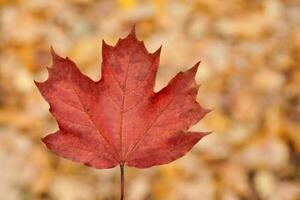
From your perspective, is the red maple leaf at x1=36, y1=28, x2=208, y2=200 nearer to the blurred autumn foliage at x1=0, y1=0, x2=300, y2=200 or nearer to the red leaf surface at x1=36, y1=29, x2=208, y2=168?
the red leaf surface at x1=36, y1=29, x2=208, y2=168

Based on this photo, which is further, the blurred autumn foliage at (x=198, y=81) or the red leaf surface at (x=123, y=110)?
the blurred autumn foliage at (x=198, y=81)

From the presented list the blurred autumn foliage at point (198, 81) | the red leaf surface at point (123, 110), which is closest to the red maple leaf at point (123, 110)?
the red leaf surface at point (123, 110)

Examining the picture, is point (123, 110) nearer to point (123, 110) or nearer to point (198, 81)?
point (123, 110)

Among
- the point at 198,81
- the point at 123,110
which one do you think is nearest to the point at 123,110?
the point at 123,110

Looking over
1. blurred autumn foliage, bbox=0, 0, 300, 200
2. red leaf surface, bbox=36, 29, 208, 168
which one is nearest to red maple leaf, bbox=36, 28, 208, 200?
red leaf surface, bbox=36, 29, 208, 168

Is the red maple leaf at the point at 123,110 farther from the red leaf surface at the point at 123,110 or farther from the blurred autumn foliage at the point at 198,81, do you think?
the blurred autumn foliage at the point at 198,81

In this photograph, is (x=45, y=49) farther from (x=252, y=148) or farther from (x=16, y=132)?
(x=252, y=148)

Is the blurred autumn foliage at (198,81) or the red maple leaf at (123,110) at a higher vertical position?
the blurred autumn foliage at (198,81)

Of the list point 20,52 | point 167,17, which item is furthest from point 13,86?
point 167,17
